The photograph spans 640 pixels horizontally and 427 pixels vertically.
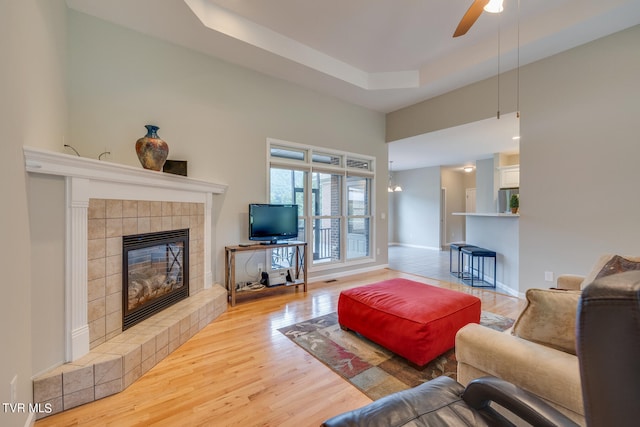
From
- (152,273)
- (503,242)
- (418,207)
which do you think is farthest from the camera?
(418,207)

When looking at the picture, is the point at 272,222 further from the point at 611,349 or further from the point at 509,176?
the point at 509,176

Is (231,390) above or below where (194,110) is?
below

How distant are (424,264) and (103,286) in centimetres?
593

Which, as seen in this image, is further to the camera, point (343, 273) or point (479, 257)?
point (343, 273)

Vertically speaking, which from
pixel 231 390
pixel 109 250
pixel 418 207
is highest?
pixel 418 207

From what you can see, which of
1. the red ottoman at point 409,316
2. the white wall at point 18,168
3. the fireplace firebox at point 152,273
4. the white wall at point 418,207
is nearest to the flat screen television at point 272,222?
the fireplace firebox at point 152,273

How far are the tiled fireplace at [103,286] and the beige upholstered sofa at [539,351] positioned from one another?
2.25 metres

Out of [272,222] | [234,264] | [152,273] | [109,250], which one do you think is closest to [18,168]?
[109,250]

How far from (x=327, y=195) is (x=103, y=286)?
3509mm

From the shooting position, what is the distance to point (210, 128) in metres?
3.54

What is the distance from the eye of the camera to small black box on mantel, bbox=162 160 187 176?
311 cm

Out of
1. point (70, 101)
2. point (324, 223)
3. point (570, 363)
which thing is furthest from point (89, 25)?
point (570, 363)

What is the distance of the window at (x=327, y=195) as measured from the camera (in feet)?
14.2

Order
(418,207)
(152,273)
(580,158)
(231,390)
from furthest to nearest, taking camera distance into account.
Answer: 1. (418,207)
2. (580,158)
3. (152,273)
4. (231,390)
